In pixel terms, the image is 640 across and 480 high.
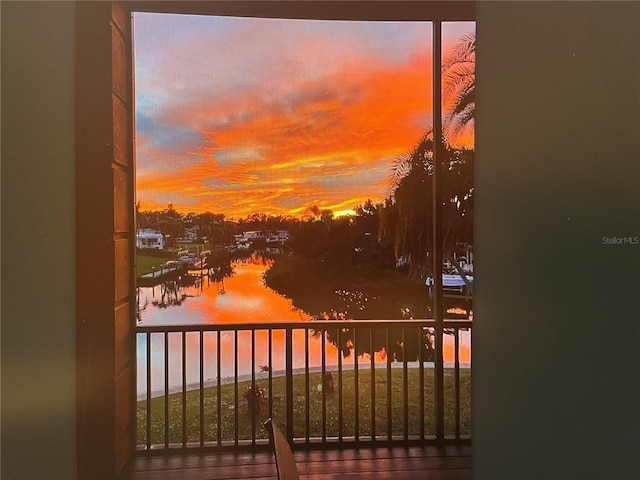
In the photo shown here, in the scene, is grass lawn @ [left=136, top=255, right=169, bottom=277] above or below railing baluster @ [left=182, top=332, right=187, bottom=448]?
above

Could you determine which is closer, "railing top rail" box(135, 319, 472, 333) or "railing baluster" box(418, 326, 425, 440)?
"railing top rail" box(135, 319, 472, 333)

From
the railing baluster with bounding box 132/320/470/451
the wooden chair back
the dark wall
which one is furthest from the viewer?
the railing baluster with bounding box 132/320/470/451

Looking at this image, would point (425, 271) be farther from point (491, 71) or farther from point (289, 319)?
point (491, 71)

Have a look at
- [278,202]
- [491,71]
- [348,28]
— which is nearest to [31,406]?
[278,202]

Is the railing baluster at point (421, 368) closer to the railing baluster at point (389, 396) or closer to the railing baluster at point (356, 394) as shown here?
the railing baluster at point (389, 396)

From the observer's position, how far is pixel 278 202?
142cm

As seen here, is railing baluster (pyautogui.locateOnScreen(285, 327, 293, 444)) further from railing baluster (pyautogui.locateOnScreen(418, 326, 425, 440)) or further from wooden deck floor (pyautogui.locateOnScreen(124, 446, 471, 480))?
railing baluster (pyautogui.locateOnScreen(418, 326, 425, 440))

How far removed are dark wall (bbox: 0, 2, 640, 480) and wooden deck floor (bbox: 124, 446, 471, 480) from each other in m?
0.42

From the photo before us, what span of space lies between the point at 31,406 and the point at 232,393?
69 cm

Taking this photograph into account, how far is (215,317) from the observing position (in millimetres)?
1436

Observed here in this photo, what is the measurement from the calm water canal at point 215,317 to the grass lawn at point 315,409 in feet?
0.31

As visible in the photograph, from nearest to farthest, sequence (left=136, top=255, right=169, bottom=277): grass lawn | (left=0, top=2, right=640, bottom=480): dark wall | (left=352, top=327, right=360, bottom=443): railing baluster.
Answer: (left=0, top=2, right=640, bottom=480): dark wall < (left=136, top=255, right=169, bottom=277): grass lawn < (left=352, top=327, right=360, bottom=443): railing baluster

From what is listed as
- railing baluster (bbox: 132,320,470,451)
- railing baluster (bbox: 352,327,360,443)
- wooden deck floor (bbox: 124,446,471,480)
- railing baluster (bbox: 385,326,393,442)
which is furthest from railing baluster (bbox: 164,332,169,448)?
railing baluster (bbox: 385,326,393,442)

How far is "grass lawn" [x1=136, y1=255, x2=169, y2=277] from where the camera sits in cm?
134
